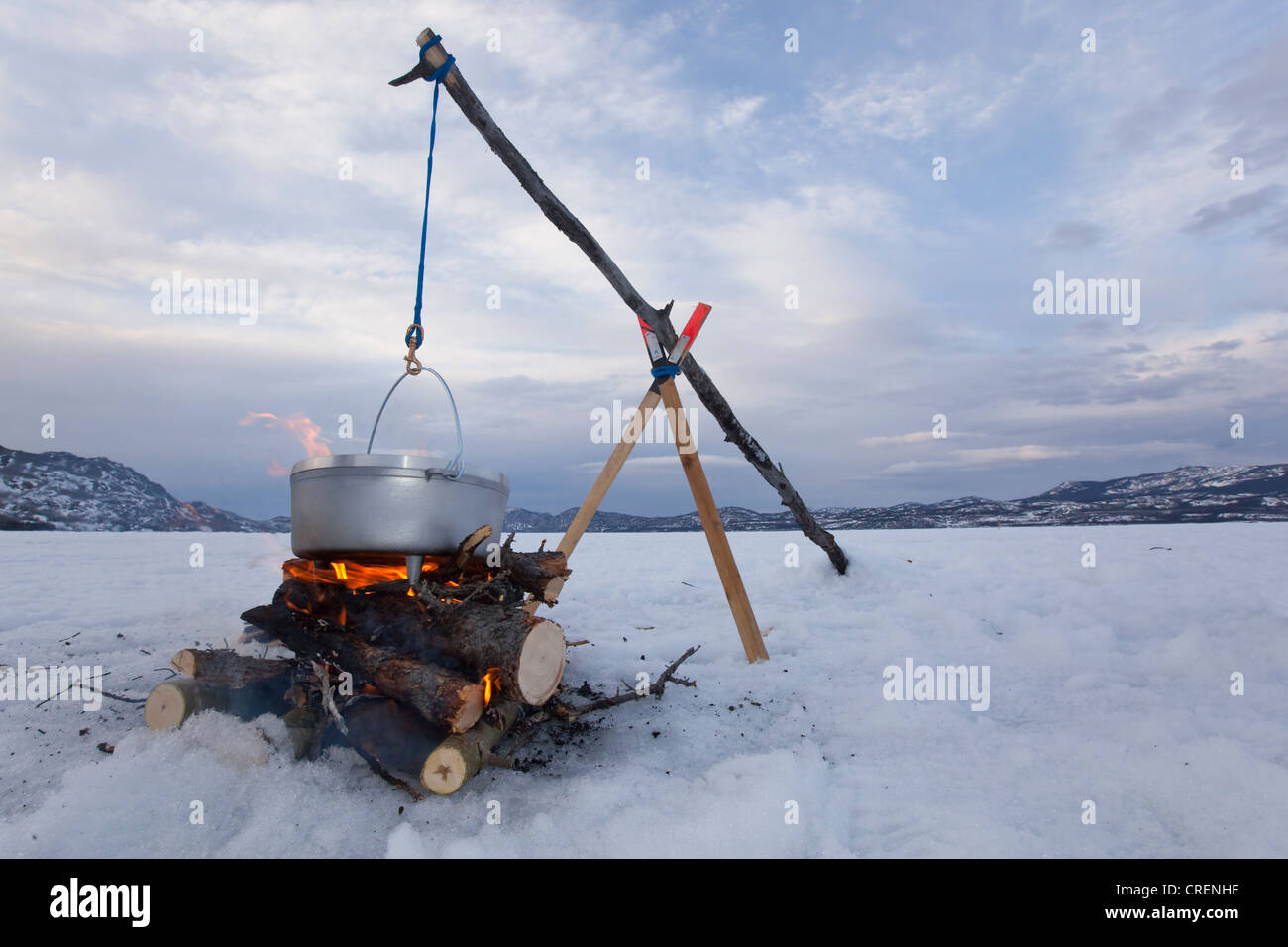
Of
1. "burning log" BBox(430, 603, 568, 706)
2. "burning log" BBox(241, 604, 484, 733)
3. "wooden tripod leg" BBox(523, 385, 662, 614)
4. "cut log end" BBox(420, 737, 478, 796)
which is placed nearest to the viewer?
"cut log end" BBox(420, 737, 478, 796)

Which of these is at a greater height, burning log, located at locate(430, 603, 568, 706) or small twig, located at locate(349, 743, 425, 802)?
burning log, located at locate(430, 603, 568, 706)

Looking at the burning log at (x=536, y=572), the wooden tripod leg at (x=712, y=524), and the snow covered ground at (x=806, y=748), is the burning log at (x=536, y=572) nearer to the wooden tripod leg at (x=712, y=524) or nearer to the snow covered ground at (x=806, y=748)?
the snow covered ground at (x=806, y=748)

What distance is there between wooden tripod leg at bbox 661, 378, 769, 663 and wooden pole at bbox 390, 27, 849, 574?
469mm

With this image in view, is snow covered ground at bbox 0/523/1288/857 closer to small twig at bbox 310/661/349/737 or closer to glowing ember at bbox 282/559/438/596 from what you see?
small twig at bbox 310/661/349/737

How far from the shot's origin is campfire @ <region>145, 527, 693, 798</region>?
3129 millimetres

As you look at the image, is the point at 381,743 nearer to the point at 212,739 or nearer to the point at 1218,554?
the point at 212,739

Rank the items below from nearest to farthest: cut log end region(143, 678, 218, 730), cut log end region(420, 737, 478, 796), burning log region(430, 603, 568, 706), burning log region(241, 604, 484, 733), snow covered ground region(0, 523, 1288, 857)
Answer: snow covered ground region(0, 523, 1288, 857) → cut log end region(420, 737, 478, 796) → burning log region(241, 604, 484, 733) → burning log region(430, 603, 568, 706) → cut log end region(143, 678, 218, 730)

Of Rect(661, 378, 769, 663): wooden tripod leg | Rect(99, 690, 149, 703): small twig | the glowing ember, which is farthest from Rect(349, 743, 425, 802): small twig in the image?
Rect(661, 378, 769, 663): wooden tripod leg

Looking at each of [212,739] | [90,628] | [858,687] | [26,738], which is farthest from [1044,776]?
[90,628]

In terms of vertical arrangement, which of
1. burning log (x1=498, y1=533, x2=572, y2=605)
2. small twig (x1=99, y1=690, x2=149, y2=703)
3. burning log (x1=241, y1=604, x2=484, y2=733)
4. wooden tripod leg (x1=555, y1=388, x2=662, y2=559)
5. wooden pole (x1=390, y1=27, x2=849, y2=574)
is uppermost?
wooden pole (x1=390, y1=27, x2=849, y2=574)

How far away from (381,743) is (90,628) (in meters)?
3.76

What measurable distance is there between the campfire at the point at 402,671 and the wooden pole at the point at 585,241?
2128 mm

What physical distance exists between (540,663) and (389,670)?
785mm

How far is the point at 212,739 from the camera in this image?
3.23m
